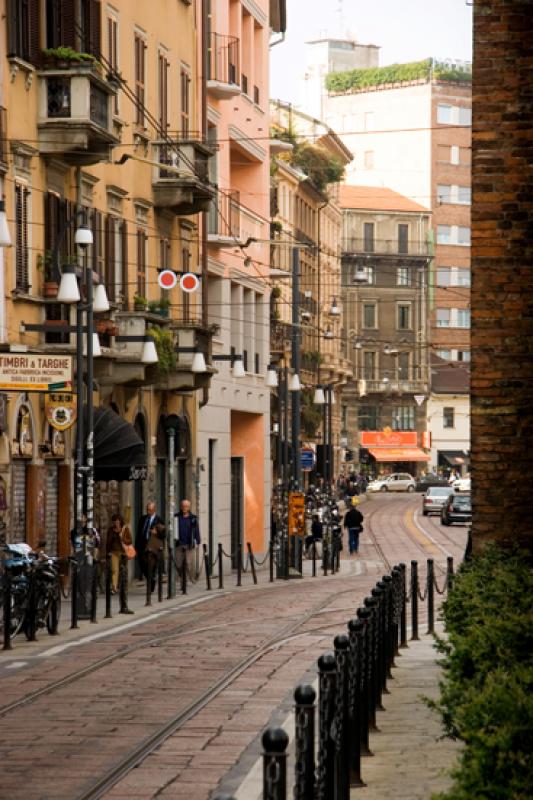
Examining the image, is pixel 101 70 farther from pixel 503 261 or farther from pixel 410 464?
pixel 410 464

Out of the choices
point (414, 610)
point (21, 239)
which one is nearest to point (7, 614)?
point (414, 610)

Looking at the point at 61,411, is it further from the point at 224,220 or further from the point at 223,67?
the point at 223,67

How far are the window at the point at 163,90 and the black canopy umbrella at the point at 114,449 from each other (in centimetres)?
984

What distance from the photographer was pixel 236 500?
191 ft

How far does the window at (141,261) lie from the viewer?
145 ft

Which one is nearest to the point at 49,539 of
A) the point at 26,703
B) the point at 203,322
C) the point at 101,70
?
the point at 101,70

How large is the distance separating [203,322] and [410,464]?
97249 mm

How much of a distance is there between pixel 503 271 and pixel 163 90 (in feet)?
97.3

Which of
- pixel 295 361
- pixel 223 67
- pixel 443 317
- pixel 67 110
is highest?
pixel 223 67

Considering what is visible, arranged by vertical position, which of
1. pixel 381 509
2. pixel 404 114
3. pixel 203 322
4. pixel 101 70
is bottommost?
pixel 381 509

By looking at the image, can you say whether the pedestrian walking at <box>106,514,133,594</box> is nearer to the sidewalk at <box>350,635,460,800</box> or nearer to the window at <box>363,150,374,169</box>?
the sidewalk at <box>350,635,460,800</box>

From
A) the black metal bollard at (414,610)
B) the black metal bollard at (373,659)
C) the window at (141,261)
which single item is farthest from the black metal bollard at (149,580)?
the black metal bollard at (373,659)

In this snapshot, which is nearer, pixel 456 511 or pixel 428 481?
pixel 456 511

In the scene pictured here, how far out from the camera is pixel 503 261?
1870 cm
